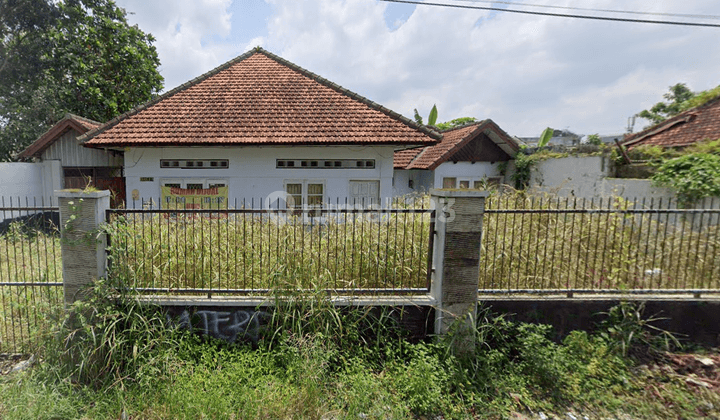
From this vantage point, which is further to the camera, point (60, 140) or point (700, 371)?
point (60, 140)

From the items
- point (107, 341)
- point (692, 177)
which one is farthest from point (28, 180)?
point (692, 177)

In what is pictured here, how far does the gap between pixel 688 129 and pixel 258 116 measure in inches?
459

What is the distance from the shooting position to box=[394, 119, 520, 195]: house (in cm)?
1234

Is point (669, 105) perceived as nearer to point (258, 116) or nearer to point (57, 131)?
point (258, 116)

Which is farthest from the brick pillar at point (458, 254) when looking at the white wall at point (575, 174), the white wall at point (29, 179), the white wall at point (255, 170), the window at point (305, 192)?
the white wall at point (29, 179)

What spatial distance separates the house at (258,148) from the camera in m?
8.16

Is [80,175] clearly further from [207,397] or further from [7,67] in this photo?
[207,397]

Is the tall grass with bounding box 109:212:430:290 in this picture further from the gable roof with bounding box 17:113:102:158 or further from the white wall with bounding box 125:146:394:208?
the gable roof with bounding box 17:113:102:158

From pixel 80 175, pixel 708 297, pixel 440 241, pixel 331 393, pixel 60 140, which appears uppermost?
pixel 60 140

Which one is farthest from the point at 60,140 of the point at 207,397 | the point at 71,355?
the point at 207,397

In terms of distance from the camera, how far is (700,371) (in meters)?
3.51

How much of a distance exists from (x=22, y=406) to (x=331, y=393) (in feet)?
9.04

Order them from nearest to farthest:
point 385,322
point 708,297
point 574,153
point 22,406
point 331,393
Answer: point 22,406
point 331,393
point 385,322
point 708,297
point 574,153

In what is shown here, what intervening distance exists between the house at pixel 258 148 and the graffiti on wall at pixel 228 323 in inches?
205
